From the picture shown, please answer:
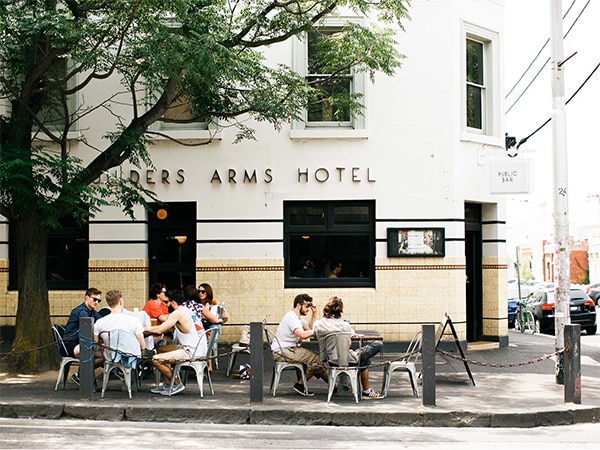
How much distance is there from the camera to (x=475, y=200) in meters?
17.7

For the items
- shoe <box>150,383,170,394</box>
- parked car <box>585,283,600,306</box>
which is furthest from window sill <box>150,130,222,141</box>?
parked car <box>585,283,600,306</box>

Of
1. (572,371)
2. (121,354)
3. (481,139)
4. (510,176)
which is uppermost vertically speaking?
(481,139)

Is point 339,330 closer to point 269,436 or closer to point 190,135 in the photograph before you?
point 269,436

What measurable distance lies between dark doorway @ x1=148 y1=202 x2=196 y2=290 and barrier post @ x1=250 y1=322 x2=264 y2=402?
21.0 feet

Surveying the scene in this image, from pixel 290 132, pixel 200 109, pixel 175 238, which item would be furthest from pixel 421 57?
pixel 175 238

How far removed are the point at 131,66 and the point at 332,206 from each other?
17.8 ft

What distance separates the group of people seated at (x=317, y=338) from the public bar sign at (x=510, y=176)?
4636 millimetres

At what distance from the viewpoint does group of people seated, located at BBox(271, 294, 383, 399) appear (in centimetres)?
1165

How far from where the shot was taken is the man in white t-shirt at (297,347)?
1191cm

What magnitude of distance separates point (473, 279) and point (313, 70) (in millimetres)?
5684

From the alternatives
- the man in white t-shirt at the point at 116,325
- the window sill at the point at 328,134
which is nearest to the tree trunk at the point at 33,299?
the man in white t-shirt at the point at 116,325

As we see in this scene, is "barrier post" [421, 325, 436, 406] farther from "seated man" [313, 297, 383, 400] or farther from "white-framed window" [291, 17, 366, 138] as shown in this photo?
"white-framed window" [291, 17, 366, 138]

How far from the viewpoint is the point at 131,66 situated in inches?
525

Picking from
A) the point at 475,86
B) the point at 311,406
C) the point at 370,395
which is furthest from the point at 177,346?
the point at 475,86
